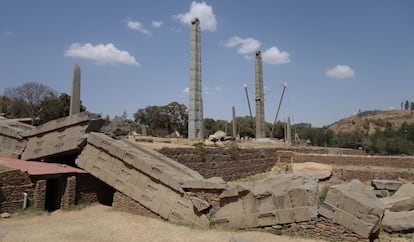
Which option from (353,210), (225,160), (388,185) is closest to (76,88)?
(225,160)

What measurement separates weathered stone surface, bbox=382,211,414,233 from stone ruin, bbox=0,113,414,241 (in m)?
0.02

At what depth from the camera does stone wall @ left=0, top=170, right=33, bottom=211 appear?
9.65 meters

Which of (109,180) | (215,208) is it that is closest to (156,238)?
Result: (215,208)

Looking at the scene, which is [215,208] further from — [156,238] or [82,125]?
[82,125]

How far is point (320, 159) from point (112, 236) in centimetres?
1638

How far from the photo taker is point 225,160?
18.6 metres

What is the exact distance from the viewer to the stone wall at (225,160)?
1619 centimetres

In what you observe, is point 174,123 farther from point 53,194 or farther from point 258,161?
point 53,194

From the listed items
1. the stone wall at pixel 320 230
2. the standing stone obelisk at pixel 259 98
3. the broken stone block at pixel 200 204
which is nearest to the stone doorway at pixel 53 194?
the broken stone block at pixel 200 204

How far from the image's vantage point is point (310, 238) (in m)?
8.50

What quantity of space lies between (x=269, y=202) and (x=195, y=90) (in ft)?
51.8

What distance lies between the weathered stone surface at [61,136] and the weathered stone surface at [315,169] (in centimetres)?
1221

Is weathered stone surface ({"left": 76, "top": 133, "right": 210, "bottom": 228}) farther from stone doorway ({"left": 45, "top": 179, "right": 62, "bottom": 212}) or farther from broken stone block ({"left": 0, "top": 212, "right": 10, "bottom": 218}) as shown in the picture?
broken stone block ({"left": 0, "top": 212, "right": 10, "bottom": 218})

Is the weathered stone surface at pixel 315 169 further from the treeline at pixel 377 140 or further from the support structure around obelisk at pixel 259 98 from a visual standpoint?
the treeline at pixel 377 140
